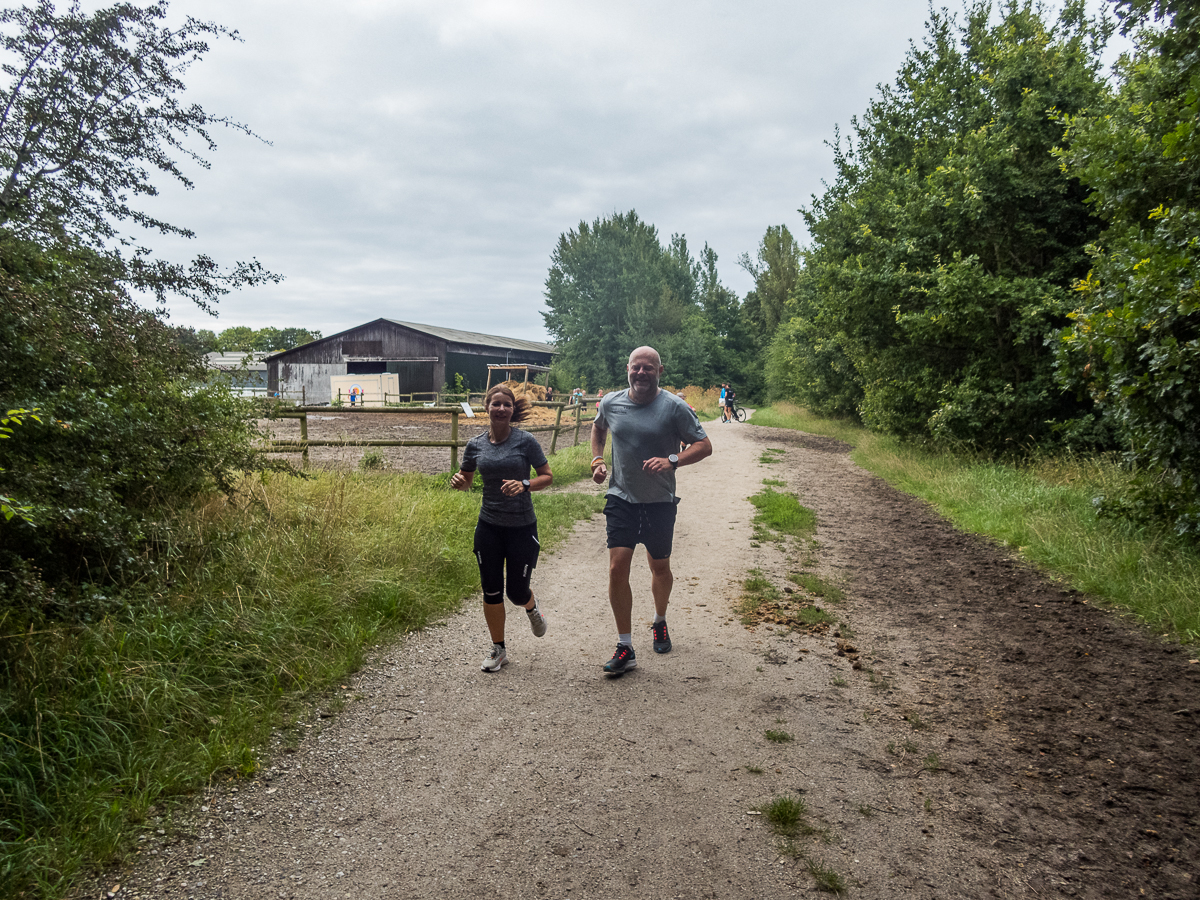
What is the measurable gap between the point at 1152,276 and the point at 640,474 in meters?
4.91

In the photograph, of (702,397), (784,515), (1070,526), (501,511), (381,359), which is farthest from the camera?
(702,397)

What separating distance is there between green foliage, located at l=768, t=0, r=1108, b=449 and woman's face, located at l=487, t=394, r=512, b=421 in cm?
987

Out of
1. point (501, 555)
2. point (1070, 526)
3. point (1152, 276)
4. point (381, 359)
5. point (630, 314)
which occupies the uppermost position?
point (630, 314)

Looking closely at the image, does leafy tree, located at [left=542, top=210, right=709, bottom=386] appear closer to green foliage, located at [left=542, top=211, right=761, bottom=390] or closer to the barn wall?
green foliage, located at [left=542, top=211, right=761, bottom=390]

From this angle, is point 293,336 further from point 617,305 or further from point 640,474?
point 640,474

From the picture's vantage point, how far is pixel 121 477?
4.74m

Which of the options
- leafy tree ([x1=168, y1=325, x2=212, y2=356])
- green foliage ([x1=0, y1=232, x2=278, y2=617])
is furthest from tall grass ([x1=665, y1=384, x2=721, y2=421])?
green foliage ([x1=0, y1=232, x2=278, y2=617])

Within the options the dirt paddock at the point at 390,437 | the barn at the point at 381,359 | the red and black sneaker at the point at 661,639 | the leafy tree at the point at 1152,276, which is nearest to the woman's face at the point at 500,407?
the red and black sneaker at the point at 661,639

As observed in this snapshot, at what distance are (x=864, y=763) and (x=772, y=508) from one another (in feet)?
24.4

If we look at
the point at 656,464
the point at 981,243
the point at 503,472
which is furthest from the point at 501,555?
the point at 981,243

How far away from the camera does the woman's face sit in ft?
15.1

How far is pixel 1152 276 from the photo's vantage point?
19.8 feet

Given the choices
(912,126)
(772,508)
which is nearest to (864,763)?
(772,508)

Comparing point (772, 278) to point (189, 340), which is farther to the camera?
point (772, 278)
